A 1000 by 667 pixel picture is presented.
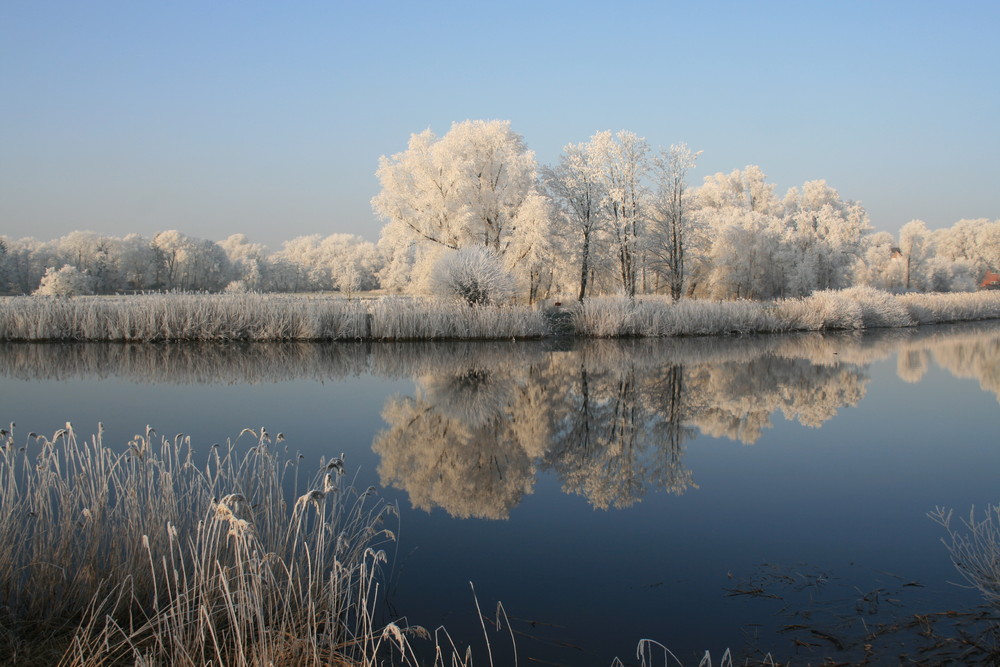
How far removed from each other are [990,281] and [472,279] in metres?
50.9

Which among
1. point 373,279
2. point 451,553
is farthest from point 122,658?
point 373,279

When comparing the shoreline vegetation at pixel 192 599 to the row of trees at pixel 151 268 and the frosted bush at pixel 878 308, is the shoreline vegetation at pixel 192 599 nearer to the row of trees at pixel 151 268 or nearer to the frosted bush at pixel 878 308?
the frosted bush at pixel 878 308

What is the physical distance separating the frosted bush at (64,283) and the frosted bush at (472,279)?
2348 centimetres

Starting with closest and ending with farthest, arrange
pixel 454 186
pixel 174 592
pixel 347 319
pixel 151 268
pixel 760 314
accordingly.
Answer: pixel 174 592 → pixel 347 319 → pixel 760 314 → pixel 454 186 → pixel 151 268

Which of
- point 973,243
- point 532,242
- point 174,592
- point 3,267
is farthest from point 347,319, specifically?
point 973,243

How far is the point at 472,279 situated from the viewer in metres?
19.3

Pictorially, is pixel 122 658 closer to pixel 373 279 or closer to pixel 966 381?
pixel 966 381

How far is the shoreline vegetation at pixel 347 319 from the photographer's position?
16625mm

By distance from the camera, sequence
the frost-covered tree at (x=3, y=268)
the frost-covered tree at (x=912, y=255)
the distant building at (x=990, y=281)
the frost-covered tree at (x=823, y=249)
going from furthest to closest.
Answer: the distant building at (x=990, y=281)
the frost-covered tree at (x=3, y=268)
the frost-covered tree at (x=912, y=255)
the frost-covered tree at (x=823, y=249)

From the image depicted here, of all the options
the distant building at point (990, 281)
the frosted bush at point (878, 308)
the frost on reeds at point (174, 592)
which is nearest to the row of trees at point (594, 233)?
the distant building at point (990, 281)

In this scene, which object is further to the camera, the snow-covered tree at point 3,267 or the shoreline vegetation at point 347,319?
the snow-covered tree at point 3,267

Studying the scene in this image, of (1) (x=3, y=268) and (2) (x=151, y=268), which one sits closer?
(1) (x=3, y=268)

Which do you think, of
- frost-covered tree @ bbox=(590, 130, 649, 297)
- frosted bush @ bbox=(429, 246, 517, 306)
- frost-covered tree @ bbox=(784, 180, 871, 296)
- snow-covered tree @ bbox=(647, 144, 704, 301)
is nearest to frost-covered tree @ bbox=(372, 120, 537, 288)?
frost-covered tree @ bbox=(590, 130, 649, 297)

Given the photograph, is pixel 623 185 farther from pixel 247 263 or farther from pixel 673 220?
pixel 247 263
